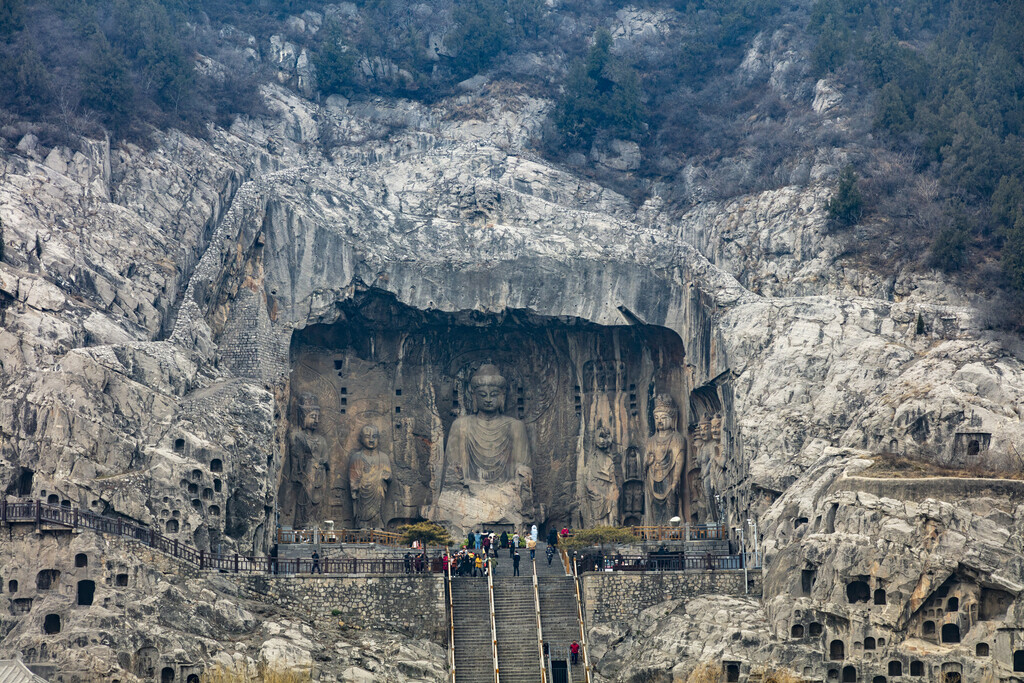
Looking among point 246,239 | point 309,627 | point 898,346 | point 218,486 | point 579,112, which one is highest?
point 579,112

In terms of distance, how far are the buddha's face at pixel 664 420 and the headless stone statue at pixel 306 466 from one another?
12854 mm

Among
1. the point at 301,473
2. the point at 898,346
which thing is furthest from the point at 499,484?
the point at 898,346

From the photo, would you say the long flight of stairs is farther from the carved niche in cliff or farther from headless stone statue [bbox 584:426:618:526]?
the carved niche in cliff

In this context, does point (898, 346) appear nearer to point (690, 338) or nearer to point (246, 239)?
point (690, 338)

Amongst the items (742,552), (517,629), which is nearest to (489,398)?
(742,552)

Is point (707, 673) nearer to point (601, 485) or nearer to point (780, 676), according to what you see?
point (780, 676)

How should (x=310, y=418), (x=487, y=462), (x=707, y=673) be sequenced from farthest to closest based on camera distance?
(x=487, y=462)
(x=310, y=418)
(x=707, y=673)

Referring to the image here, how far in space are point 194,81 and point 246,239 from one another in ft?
44.2

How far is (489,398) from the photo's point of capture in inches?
2317

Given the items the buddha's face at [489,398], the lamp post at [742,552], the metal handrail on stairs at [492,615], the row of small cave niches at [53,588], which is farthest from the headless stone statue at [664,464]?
the row of small cave niches at [53,588]

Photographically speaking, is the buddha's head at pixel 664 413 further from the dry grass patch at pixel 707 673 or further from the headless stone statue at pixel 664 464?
the dry grass patch at pixel 707 673

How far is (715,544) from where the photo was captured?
50.8m

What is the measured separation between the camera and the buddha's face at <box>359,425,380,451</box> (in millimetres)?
57312

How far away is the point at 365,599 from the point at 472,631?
11.4ft
